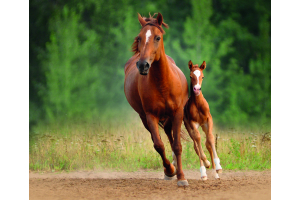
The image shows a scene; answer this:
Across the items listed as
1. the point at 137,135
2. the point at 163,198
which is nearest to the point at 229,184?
the point at 163,198

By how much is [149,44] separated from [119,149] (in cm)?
408

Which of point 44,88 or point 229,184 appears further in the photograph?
point 44,88

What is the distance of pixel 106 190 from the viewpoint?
18.6ft

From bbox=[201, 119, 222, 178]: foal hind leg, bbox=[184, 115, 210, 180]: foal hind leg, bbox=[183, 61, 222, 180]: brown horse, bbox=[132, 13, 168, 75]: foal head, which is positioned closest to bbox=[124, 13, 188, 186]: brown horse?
bbox=[132, 13, 168, 75]: foal head

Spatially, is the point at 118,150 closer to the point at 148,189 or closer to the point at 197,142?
the point at 197,142

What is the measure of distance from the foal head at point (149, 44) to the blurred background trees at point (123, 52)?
3.77m

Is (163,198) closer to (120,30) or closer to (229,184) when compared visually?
(229,184)

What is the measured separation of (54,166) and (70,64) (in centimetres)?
331

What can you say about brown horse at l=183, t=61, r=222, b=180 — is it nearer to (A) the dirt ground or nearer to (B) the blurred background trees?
(A) the dirt ground

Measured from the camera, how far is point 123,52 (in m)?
10.9

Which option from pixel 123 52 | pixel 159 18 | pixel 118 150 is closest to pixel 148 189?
pixel 159 18

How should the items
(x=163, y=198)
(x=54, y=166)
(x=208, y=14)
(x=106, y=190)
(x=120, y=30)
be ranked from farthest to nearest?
(x=120, y=30) < (x=208, y=14) < (x=54, y=166) < (x=106, y=190) < (x=163, y=198)

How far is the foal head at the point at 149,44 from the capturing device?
4832 millimetres

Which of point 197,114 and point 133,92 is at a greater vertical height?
point 133,92
